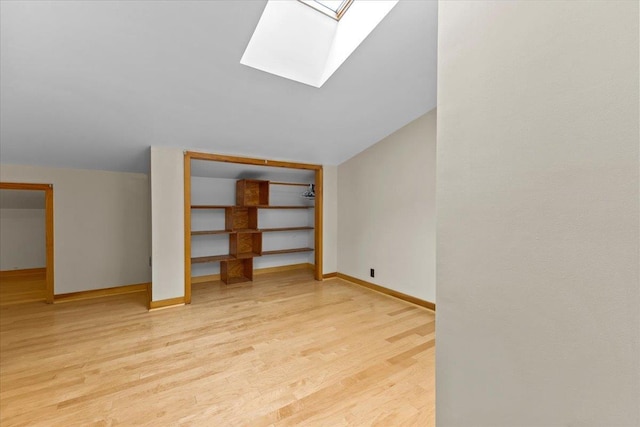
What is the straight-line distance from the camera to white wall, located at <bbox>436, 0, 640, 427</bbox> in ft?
1.48

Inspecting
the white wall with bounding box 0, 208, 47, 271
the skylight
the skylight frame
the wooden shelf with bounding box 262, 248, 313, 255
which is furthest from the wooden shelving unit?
the white wall with bounding box 0, 208, 47, 271

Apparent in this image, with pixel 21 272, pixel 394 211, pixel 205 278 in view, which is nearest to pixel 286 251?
pixel 205 278

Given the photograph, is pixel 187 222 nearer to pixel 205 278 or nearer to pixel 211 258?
pixel 211 258

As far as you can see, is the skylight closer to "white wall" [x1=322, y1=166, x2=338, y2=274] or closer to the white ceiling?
the white ceiling

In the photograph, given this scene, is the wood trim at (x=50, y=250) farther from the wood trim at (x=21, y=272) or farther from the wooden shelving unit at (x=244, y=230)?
the wood trim at (x=21, y=272)

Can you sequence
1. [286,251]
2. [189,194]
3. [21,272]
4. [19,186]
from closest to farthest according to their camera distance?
[19,186], [189,194], [286,251], [21,272]

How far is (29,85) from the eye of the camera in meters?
1.97

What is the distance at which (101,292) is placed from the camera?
3.48 m

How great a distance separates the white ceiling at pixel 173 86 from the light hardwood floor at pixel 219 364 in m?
1.92

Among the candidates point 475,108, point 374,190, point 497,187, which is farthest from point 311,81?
point 497,187

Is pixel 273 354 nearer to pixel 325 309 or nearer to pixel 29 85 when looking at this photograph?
pixel 325 309

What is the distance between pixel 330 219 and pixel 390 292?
1493 millimetres

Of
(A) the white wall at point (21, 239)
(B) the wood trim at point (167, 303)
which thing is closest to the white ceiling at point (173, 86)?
(B) the wood trim at point (167, 303)

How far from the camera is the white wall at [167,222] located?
2.97 meters
